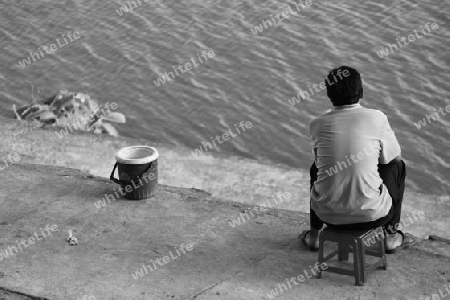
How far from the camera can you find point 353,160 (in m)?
5.48

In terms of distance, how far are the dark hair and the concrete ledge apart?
4.00 ft

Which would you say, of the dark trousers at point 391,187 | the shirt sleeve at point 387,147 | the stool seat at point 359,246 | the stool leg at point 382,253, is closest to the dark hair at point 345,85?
the shirt sleeve at point 387,147

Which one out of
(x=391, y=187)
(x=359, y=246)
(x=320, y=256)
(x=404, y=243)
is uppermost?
(x=391, y=187)

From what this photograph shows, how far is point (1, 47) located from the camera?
13180 millimetres

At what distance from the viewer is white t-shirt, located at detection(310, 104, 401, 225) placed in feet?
18.0

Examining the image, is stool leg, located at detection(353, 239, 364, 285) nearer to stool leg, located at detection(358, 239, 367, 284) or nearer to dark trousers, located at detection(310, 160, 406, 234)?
stool leg, located at detection(358, 239, 367, 284)

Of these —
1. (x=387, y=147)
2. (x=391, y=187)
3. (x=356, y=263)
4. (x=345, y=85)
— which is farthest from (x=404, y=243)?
(x=345, y=85)

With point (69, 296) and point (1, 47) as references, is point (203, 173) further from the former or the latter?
point (1, 47)

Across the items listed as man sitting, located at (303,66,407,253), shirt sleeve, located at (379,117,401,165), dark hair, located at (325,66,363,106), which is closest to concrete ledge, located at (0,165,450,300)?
man sitting, located at (303,66,407,253)

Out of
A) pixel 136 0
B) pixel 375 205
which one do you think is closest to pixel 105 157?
pixel 375 205

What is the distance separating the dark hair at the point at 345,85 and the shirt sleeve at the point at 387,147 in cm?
29

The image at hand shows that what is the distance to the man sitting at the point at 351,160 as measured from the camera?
548 cm

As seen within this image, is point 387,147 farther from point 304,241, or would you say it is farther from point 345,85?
point 304,241

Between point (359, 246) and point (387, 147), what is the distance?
0.67 m
